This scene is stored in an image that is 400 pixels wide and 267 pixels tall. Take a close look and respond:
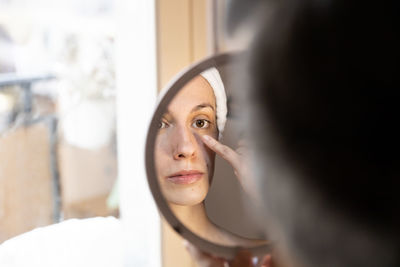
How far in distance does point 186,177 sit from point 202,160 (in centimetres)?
3

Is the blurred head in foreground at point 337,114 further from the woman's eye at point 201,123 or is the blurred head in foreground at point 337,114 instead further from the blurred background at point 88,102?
the blurred background at point 88,102

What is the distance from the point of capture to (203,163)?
1.82ft

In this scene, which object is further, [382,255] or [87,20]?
[87,20]

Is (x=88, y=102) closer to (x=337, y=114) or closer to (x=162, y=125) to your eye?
(x=162, y=125)

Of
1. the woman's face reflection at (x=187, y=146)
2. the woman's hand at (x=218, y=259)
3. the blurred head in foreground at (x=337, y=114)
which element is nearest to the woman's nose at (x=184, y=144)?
the woman's face reflection at (x=187, y=146)

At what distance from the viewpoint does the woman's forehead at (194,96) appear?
1.70 feet

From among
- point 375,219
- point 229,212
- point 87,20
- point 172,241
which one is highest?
point 87,20

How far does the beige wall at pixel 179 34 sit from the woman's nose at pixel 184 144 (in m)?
0.18

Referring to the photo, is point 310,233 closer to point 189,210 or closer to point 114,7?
point 189,210

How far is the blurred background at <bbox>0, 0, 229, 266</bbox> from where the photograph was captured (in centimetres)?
69

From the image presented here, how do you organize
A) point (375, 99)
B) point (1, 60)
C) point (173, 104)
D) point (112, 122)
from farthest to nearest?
point (112, 122) → point (1, 60) → point (173, 104) → point (375, 99)

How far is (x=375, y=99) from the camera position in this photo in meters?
0.28

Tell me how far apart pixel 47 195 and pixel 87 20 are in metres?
0.31

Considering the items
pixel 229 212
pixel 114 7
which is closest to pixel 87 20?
pixel 114 7
